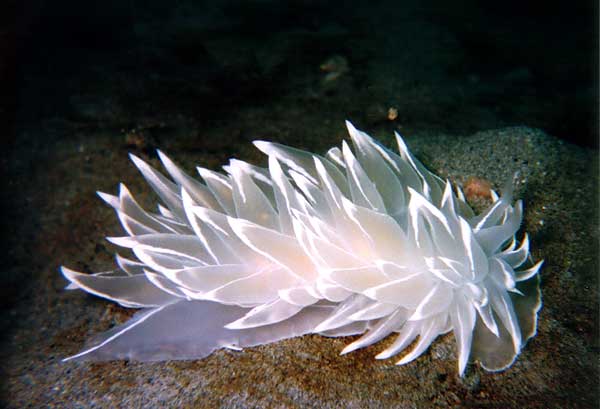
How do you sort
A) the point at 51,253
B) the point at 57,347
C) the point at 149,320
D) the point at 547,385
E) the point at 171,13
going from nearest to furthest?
the point at 547,385 → the point at 149,320 → the point at 57,347 → the point at 51,253 → the point at 171,13

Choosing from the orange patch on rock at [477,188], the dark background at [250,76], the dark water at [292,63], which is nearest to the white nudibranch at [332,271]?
the orange patch on rock at [477,188]

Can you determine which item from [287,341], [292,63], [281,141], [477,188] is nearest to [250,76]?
[292,63]

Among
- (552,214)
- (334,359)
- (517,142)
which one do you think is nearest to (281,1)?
(517,142)

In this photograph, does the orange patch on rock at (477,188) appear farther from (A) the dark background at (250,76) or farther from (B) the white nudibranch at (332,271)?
(A) the dark background at (250,76)

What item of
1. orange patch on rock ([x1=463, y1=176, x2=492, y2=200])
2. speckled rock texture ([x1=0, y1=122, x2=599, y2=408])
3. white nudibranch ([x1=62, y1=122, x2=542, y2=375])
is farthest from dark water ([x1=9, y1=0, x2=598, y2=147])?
white nudibranch ([x1=62, y1=122, x2=542, y2=375])

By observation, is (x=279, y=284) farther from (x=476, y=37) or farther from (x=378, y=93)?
(x=476, y=37)

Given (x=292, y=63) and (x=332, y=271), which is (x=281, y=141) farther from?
(x=332, y=271)
